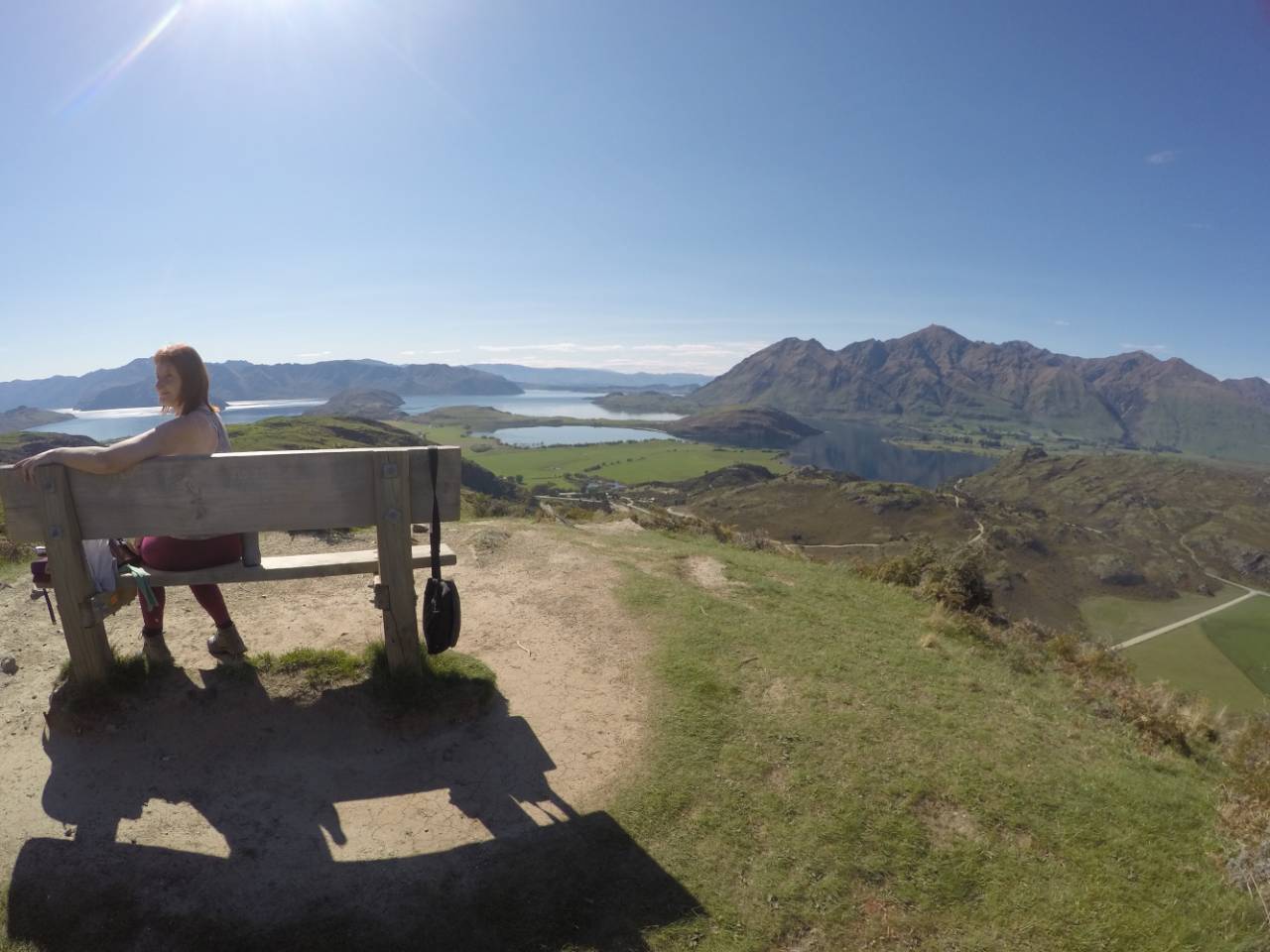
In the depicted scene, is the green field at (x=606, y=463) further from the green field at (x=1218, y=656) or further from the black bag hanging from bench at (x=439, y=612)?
the black bag hanging from bench at (x=439, y=612)

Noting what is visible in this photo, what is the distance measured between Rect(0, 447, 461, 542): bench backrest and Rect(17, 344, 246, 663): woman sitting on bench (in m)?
0.13

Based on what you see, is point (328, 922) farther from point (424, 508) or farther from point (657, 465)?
point (657, 465)

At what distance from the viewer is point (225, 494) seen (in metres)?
4.98

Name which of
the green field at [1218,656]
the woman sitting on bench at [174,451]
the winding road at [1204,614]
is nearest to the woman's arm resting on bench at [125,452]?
the woman sitting on bench at [174,451]

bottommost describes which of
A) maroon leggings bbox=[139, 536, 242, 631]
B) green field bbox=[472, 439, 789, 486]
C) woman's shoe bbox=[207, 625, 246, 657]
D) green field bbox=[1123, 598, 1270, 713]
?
green field bbox=[1123, 598, 1270, 713]

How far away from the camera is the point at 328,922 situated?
361cm

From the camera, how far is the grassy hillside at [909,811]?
155 inches

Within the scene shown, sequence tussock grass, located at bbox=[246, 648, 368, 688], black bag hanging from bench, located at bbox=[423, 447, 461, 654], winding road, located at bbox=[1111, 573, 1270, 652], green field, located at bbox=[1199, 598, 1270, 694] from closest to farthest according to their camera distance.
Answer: black bag hanging from bench, located at bbox=[423, 447, 461, 654] < tussock grass, located at bbox=[246, 648, 368, 688] < green field, located at bbox=[1199, 598, 1270, 694] < winding road, located at bbox=[1111, 573, 1270, 652]

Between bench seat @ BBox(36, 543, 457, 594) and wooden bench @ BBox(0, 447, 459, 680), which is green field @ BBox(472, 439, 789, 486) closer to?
bench seat @ BBox(36, 543, 457, 594)

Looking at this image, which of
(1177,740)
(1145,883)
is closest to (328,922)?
(1145,883)

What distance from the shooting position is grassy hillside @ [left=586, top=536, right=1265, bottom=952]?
3945 mm

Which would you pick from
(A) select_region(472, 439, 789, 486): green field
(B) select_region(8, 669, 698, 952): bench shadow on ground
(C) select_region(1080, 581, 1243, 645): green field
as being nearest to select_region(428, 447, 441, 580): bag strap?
(B) select_region(8, 669, 698, 952): bench shadow on ground

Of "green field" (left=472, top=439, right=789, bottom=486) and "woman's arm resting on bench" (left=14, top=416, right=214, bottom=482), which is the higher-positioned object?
"woman's arm resting on bench" (left=14, top=416, right=214, bottom=482)

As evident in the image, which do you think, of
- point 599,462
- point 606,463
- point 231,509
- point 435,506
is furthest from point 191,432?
point 599,462
